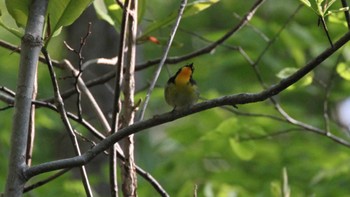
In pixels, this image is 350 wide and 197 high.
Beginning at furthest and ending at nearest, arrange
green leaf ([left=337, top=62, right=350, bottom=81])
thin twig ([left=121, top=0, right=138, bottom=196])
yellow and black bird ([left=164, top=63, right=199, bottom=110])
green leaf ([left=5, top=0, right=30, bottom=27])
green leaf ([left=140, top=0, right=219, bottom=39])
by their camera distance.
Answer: green leaf ([left=337, top=62, right=350, bottom=81]), green leaf ([left=140, top=0, right=219, bottom=39]), yellow and black bird ([left=164, top=63, right=199, bottom=110]), thin twig ([left=121, top=0, right=138, bottom=196]), green leaf ([left=5, top=0, right=30, bottom=27])

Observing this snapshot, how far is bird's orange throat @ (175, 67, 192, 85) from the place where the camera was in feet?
8.78

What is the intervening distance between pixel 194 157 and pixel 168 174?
0.24m

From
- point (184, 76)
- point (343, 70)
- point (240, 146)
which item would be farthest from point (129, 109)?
point (240, 146)

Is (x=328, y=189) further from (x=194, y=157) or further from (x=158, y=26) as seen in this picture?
(x=158, y=26)

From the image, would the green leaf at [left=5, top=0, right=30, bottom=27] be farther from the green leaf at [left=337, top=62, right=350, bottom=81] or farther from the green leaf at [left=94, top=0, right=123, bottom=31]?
the green leaf at [left=337, top=62, right=350, bottom=81]

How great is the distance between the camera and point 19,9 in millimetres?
2039

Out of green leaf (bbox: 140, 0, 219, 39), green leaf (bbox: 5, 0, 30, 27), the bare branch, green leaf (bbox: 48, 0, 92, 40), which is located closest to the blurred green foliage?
green leaf (bbox: 140, 0, 219, 39)

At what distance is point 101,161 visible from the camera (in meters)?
5.92

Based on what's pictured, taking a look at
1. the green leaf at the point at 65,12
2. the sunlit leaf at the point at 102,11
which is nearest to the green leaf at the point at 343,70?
the sunlit leaf at the point at 102,11

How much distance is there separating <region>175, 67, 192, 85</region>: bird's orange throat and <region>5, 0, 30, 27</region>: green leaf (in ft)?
2.46

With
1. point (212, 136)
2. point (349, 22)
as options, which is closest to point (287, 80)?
point (349, 22)

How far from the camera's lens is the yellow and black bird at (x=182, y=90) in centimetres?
259

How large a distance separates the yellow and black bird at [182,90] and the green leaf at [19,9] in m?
0.69

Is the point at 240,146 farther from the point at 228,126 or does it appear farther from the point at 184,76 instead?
the point at 184,76
